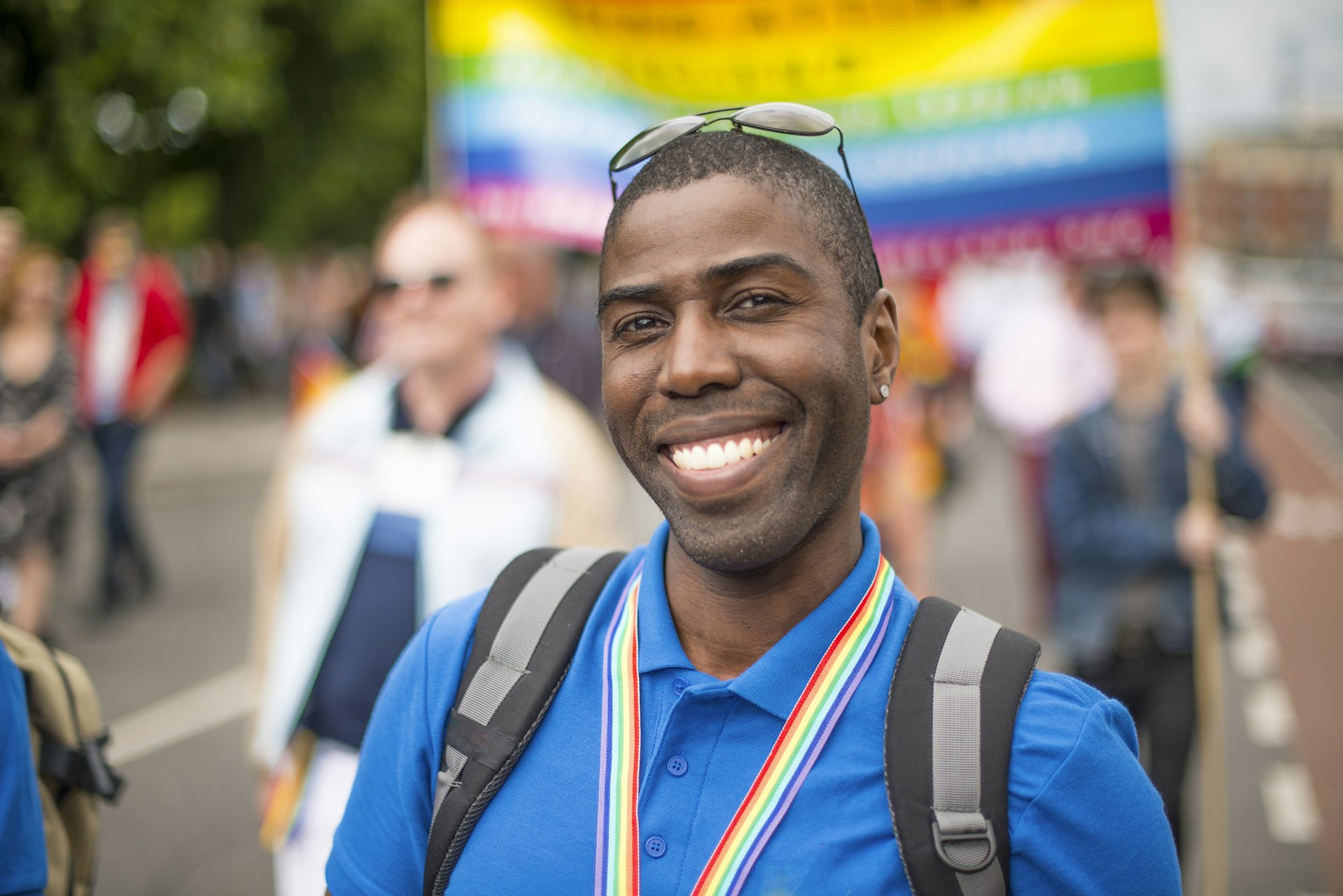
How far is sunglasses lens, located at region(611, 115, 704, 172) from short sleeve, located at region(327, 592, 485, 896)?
0.65 metres

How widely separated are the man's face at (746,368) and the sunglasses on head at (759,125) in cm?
15

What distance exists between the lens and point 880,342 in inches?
64.0

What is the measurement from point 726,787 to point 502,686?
310 millimetres

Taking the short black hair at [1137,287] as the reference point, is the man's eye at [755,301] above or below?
above

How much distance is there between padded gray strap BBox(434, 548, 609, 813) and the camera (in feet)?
4.89

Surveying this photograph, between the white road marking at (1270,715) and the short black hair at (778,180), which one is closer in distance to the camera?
the short black hair at (778,180)

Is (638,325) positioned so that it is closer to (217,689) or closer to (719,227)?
(719,227)

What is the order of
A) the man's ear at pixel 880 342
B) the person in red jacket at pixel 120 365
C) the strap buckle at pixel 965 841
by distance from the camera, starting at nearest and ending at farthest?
the strap buckle at pixel 965 841, the man's ear at pixel 880 342, the person in red jacket at pixel 120 365

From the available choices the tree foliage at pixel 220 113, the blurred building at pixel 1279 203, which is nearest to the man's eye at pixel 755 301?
the tree foliage at pixel 220 113

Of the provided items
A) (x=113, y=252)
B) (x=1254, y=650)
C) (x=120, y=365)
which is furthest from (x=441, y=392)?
(x=1254, y=650)

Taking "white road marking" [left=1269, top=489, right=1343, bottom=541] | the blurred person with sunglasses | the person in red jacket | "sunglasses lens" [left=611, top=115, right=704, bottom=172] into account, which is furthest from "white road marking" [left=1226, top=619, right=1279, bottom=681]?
the person in red jacket

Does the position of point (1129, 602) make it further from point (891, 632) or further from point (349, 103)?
point (349, 103)

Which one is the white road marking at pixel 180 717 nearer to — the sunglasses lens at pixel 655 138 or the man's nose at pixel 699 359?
the sunglasses lens at pixel 655 138

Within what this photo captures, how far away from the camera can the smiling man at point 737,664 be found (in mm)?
1362
